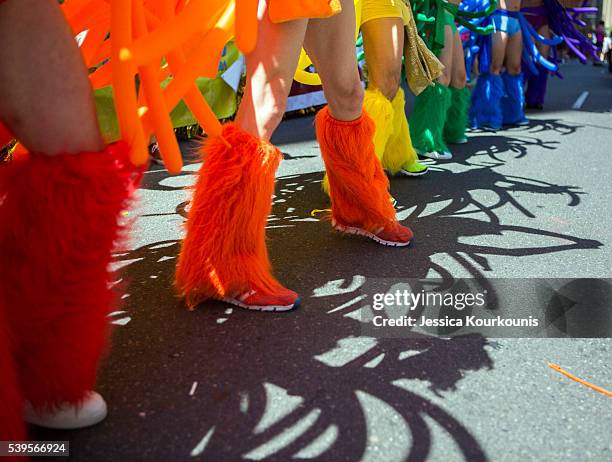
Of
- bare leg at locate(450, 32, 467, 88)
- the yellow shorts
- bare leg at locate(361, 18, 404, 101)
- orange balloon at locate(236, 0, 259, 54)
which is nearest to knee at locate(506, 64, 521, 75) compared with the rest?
bare leg at locate(450, 32, 467, 88)

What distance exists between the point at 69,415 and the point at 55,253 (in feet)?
1.26

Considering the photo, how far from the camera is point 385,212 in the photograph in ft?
8.64

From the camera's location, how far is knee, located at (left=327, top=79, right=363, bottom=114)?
229cm

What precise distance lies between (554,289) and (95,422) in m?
1.60

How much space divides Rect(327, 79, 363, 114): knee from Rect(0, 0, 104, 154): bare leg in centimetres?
119

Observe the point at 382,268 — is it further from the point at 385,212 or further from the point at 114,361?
the point at 114,361

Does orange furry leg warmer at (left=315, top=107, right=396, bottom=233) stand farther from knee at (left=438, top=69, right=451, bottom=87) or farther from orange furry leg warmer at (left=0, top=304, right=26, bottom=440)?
knee at (left=438, top=69, right=451, bottom=87)

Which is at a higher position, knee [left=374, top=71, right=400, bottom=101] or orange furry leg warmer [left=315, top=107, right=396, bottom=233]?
knee [left=374, top=71, right=400, bottom=101]

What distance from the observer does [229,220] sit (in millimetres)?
1904

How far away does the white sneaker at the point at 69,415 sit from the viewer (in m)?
1.36

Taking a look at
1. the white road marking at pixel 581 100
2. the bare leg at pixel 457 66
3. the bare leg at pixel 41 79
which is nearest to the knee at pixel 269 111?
the bare leg at pixel 41 79

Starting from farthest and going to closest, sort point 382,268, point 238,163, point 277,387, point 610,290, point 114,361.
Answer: point 382,268 < point 610,290 < point 238,163 < point 114,361 < point 277,387

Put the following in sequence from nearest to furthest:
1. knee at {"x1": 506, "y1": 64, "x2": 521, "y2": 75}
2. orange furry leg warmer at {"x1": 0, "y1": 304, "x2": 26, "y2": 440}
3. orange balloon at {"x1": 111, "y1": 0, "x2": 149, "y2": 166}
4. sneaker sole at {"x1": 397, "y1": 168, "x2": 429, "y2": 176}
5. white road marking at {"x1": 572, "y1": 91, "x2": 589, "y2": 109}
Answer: orange furry leg warmer at {"x1": 0, "y1": 304, "x2": 26, "y2": 440} < orange balloon at {"x1": 111, "y1": 0, "x2": 149, "y2": 166} < sneaker sole at {"x1": 397, "y1": 168, "x2": 429, "y2": 176} < knee at {"x1": 506, "y1": 64, "x2": 521, "y2": 75} < white road marking at {"x1": 572, "y1": 91, "x2": 589, "y2": 109}

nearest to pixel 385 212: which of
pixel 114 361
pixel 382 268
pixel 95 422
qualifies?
pixel 382 268
